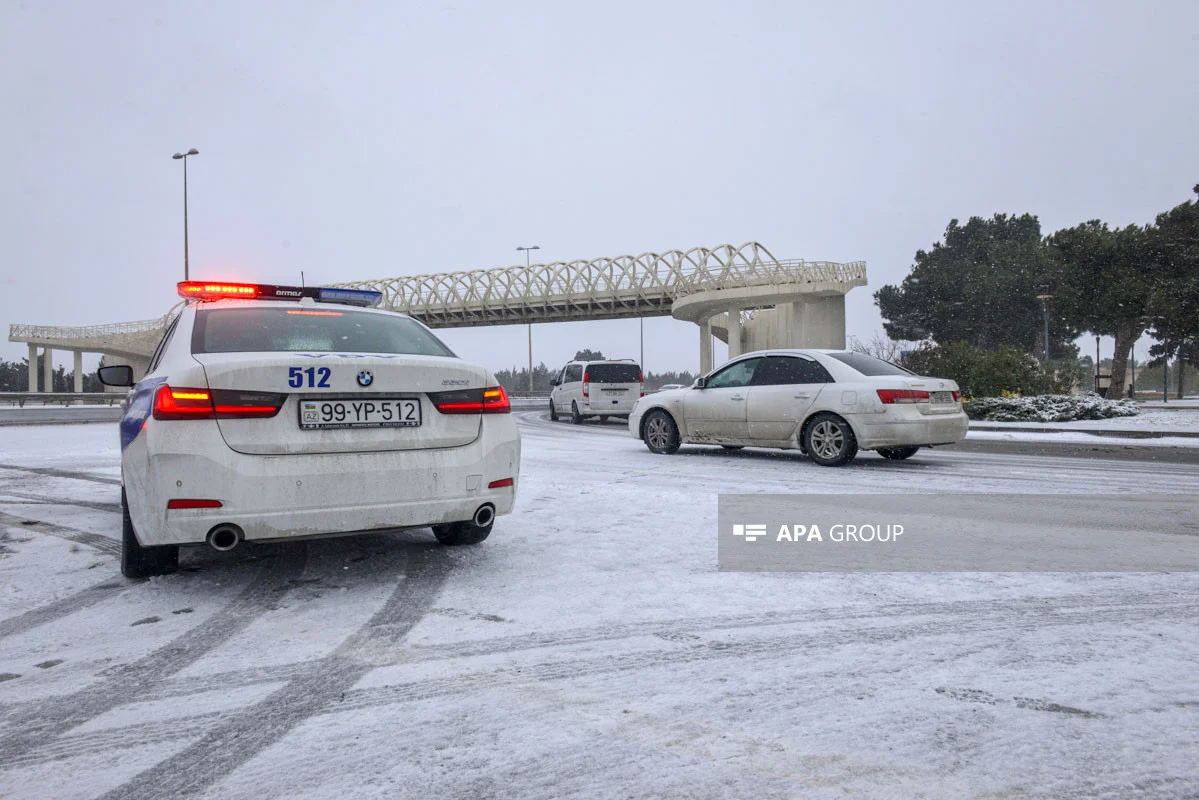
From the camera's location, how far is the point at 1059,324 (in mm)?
60719

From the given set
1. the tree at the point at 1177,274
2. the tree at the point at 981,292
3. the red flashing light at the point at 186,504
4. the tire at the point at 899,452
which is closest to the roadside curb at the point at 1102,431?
the tire at the point at 899,452

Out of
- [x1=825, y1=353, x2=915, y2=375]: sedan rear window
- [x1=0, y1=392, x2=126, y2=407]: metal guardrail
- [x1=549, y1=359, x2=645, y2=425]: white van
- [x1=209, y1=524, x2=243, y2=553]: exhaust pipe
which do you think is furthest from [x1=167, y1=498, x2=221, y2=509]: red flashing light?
[x1=0, y1=392, x2=126, y2=407]: metal guardrail

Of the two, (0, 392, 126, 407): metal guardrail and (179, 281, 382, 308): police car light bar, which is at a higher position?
(179, 281, 382, 308): police car light bar

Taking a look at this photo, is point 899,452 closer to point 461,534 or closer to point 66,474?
point 461,534

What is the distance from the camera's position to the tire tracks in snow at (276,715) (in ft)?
7.30

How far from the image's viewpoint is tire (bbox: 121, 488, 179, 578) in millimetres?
4406

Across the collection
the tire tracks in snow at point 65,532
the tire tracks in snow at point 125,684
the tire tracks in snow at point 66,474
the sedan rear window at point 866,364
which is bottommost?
the tire tracks in snow at point 125,684

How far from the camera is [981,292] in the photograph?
61.3 meters

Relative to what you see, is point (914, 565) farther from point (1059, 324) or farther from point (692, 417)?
point (1059, 324)

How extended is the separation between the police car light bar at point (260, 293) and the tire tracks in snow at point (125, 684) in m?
2.08

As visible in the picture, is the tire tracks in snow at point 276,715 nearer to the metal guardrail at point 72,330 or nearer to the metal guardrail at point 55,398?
the metal guardrail at point 55,398

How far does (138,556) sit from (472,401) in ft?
6.47

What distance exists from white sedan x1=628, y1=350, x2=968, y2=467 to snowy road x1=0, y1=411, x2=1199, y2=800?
5.08 m

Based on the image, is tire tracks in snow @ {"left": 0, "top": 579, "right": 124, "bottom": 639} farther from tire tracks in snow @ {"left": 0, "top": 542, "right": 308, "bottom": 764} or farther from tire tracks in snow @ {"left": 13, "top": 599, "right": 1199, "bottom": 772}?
tire tracks in snow @ {"left": 13, "top": 599, "right": 1199, "bottom": 772}
